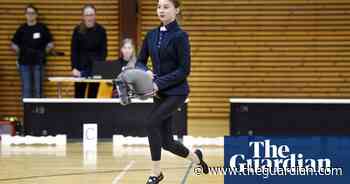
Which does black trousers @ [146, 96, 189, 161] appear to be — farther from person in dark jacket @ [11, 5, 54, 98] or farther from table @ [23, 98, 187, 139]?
person in dark jacket @ [11, 5, 54, 98]

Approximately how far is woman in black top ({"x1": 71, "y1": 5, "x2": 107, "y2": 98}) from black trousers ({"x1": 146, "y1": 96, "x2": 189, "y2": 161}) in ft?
17.9

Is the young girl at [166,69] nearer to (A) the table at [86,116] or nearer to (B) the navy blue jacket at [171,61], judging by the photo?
(B) the navy blue jacket at [171,61]

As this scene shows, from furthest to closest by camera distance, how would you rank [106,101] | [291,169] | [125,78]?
1. [106,101]
2. [125,78]
3. [291,169]

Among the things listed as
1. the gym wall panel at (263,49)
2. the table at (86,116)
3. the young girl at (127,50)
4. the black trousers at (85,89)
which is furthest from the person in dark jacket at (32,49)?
the gym wall panel at (263,49)

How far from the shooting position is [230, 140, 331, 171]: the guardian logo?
20.2 ft

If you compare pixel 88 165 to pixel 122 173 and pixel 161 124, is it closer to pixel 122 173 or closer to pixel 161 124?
pixel 122 173

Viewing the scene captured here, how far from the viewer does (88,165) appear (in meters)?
9.07

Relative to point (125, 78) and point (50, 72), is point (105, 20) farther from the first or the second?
point (125, 78)

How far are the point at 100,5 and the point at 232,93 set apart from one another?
120 inches

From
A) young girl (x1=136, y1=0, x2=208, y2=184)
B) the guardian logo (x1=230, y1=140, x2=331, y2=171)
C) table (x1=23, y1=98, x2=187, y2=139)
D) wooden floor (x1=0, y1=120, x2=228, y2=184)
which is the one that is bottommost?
wooden floor (x1=0, y1=120, x2=228, y2=184)

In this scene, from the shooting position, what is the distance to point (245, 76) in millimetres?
15016

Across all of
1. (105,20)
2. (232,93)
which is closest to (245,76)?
(232,93)

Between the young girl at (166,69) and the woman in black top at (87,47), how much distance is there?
5389 millimetres

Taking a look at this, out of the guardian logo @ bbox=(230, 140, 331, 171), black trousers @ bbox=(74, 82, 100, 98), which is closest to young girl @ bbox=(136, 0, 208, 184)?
the guardian logo @ bbox=(230, 140, 331, 171)
